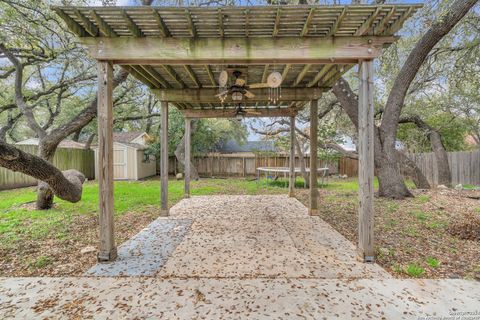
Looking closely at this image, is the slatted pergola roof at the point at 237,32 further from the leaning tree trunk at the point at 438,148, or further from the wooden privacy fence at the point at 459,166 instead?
the wooden privacy fence at the point at 459,166

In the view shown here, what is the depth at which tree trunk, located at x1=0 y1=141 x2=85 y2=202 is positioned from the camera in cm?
315

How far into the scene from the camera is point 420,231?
13.4 ft

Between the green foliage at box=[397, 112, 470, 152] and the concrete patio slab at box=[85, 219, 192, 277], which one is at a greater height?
the green foliage at box=[397, 112, 470, 152]

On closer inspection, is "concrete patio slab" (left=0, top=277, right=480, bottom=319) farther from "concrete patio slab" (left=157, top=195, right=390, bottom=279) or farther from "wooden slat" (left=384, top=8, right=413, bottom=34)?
"wooden slat" (left=384, top=8, right=413, bottom=34)

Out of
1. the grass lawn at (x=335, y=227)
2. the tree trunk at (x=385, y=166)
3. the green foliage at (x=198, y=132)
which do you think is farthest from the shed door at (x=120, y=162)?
the tree trunk at (x=385, y=166)

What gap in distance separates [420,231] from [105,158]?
4.73 m

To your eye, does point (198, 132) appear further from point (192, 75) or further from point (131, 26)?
point (131, 26)

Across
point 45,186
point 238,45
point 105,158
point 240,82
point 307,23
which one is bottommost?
point 45,186

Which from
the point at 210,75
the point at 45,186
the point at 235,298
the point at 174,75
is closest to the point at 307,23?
the point at 210,75

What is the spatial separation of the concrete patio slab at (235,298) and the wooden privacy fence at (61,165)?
859 cm

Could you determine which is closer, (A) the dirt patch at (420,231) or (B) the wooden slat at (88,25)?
(B) the wooden slat at (88,25)

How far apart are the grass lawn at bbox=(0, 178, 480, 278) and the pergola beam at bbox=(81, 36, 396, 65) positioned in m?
2.46

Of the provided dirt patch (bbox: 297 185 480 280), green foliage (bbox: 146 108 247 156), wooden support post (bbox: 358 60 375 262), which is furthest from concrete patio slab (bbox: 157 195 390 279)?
green foliage (bbox: 146 108 247 156)

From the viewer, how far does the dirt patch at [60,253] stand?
2.87 meters
